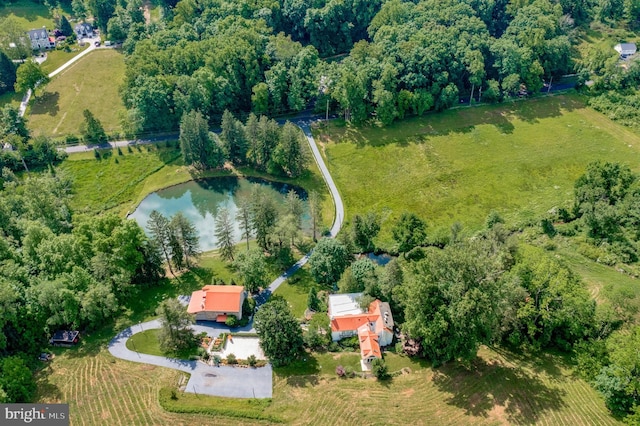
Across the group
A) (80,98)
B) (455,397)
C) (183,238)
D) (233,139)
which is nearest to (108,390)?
(183,238)

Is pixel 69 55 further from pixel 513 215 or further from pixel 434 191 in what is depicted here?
pixel 513 215

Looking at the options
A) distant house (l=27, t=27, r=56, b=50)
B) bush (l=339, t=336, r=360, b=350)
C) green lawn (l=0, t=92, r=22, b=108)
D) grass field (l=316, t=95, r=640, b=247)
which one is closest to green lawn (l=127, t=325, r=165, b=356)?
bush (l=339, t=336, r=360, b=350)

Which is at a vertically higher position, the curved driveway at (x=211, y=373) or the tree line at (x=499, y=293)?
the tree line at (x=499, y=293)

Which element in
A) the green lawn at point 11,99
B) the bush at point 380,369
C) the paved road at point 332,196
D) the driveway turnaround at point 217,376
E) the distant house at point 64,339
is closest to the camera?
the driveway turnaround at point 217,376

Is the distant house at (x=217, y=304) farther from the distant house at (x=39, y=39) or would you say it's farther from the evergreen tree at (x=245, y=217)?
the distant house at (x=39, y=39)

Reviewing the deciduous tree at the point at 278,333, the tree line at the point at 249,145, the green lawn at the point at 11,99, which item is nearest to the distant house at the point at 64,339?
the deciduous tree at the point at 278,333
